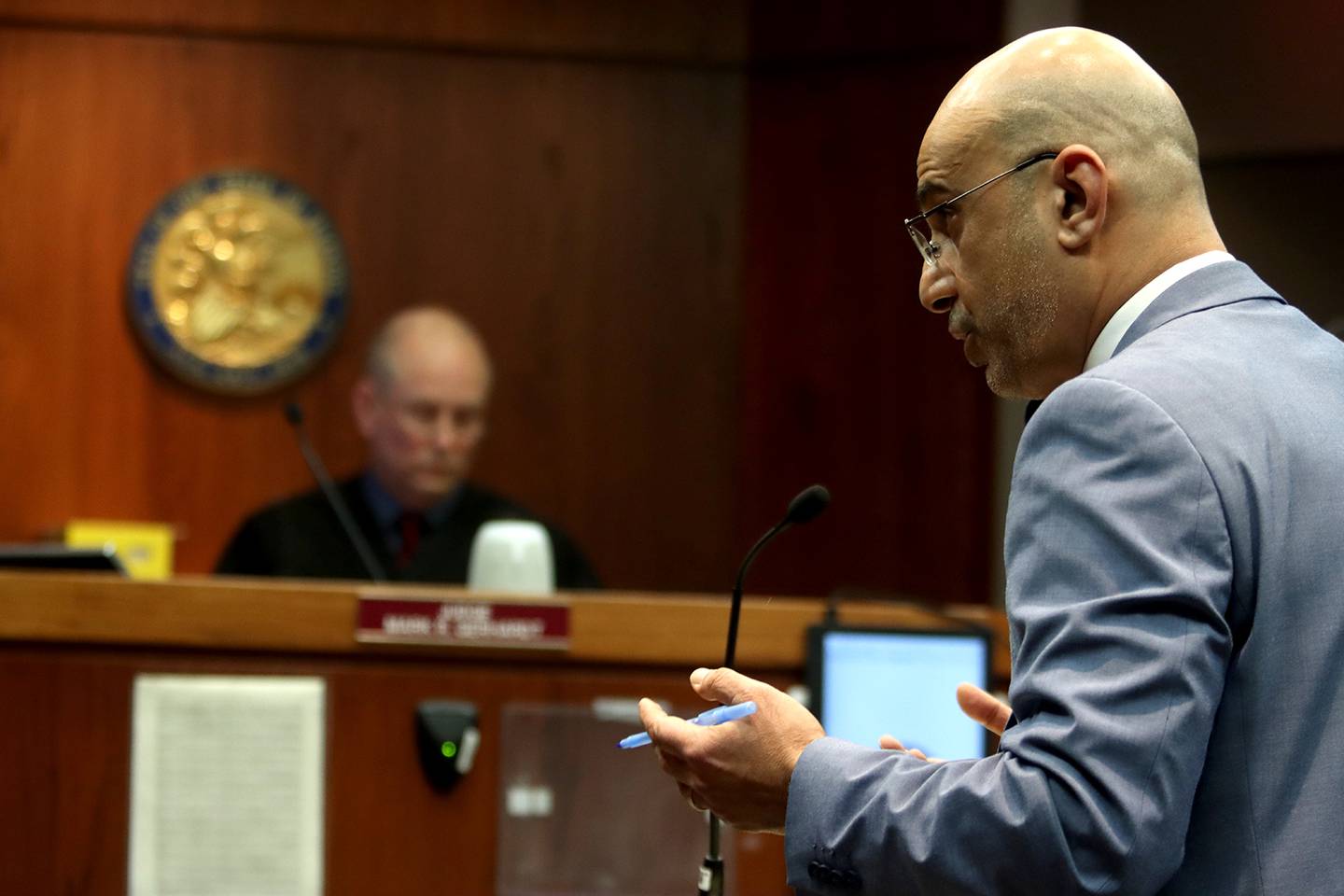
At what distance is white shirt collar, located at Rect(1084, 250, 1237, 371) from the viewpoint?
135cm

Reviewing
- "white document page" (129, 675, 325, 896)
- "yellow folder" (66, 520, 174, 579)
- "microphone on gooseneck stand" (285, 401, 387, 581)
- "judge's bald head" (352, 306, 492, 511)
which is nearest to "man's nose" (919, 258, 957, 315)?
"white document page" (129, 675, 325, 896)

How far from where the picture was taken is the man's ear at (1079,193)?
134cm

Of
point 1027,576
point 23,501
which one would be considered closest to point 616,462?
point 23,501

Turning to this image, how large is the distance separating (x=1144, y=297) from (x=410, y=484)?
9.43 ft

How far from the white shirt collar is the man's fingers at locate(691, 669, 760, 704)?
0.38 meters

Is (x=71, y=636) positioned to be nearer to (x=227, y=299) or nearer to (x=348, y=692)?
(x=348, y=692)

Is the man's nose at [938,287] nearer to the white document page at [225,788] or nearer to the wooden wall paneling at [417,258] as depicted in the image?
the white document page at [225,788]

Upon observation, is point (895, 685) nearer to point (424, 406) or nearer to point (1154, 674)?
point (1154, 674)

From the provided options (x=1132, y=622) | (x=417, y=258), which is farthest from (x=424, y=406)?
(x=1132, y=622)

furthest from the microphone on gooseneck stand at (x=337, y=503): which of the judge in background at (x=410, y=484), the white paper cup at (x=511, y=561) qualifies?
the white paper cup at (x=511, y=561)

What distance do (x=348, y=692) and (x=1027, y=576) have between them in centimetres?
157

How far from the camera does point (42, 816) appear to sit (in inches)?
98.1

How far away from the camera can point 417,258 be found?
501 centimetres

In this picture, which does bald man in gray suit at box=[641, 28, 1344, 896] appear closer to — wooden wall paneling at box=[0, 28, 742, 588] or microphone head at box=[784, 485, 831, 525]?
microphone head at box=[784, 485, 831, 525]
